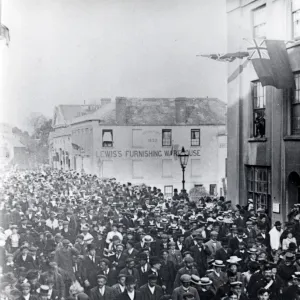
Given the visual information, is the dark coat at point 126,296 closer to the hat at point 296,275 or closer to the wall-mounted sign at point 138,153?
the hat at point 296,275

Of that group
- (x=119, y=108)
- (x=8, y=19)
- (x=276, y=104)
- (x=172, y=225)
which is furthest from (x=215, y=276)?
(x=8, y=19)

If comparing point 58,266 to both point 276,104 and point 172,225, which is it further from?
point 276,104

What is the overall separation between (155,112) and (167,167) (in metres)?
1.09

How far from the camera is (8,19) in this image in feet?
28.0

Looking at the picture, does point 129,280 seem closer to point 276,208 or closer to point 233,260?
point 233,260

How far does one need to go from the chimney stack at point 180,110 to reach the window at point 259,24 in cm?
247

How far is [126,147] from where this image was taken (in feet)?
29.8

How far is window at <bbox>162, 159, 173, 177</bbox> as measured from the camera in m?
9.22

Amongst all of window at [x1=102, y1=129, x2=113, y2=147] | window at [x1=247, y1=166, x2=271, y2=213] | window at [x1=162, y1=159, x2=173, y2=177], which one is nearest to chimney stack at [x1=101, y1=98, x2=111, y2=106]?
window at [x1=102, y1=129, x2=113, y2=147]

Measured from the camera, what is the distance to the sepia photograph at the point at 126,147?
27.1 ft

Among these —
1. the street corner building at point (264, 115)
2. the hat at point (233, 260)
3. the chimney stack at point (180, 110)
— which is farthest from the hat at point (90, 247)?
the street corner building at point (264, 115)

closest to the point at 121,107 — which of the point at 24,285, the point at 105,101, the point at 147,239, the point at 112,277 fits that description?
the point at 105,101

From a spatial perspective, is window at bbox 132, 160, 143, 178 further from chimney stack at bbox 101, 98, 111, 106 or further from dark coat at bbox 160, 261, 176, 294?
dark coat at bbox 160, 261, 176, 294

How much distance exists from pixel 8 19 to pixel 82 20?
1257 mm
